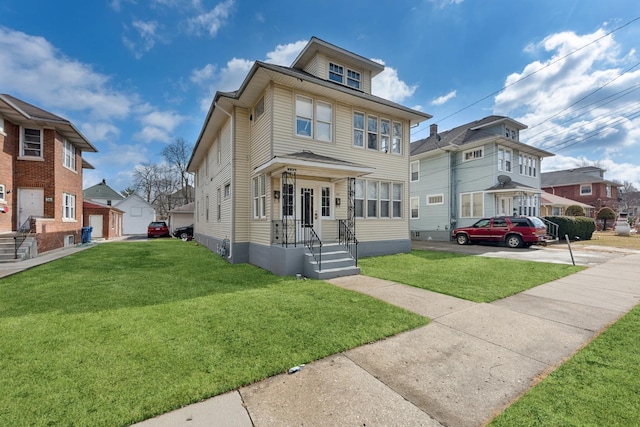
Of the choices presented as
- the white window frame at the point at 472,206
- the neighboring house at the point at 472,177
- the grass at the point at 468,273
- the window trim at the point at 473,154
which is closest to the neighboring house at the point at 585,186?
the neighboring house at the point at 472,177

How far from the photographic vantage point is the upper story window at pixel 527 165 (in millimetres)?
21322

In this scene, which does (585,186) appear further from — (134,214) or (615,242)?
(134,214)

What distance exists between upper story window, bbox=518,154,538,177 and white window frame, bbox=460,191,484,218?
4.76 m

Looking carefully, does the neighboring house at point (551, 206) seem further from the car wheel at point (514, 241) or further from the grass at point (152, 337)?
the grass at point (152, 337)

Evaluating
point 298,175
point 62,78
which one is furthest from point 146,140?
point 298,175

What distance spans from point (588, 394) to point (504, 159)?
21.1m

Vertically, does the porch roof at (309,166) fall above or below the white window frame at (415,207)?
above

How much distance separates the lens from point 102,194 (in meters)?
39.8

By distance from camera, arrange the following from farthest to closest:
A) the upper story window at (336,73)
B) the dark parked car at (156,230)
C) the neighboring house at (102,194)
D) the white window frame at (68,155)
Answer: the neighboring house at (102,194) → the dark parked car at (156,230) → the white window frame at (68,155) → the upper story window at (336,73)

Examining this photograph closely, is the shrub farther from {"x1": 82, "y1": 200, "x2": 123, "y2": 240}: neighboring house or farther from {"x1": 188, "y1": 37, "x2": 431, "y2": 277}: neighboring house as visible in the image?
{"x1": 82, "y1": 200, "x2": 123, "y2": 240}: neighboring house

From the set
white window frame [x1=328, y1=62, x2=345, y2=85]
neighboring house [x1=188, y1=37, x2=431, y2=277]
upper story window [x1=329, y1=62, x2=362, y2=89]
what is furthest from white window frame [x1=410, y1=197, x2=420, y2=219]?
white window frame [x1=328, y1=62, x2=345, y2=85]

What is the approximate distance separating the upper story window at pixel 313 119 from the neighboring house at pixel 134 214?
119ft

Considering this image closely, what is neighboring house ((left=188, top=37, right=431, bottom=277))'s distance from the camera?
29.6 ft

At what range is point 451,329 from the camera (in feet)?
14.2
